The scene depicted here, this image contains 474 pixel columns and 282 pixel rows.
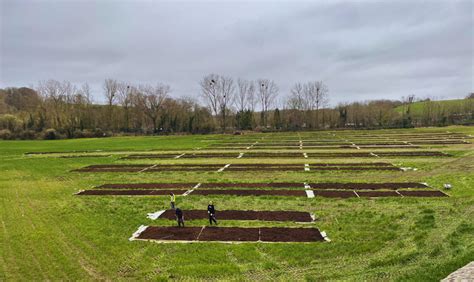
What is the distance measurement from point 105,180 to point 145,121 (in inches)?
3427

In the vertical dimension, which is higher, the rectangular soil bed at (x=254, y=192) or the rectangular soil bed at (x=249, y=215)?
the rectangular soil bed at (x=254, y=192)

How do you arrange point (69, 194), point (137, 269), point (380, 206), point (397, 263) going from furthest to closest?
point (69, 194) < point (380, 206) < point (137, 269) < point (397, 263)

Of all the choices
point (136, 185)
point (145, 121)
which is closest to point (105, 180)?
point (136, 185)

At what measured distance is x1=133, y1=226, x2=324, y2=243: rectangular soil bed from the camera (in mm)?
12914

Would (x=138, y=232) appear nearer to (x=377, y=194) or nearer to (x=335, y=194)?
(x=335, y=194)

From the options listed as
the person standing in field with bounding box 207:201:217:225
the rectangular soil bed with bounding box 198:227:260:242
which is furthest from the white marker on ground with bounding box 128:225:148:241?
the person standing in field with bounding box 207:201:217:225

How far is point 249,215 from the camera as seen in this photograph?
16.0m

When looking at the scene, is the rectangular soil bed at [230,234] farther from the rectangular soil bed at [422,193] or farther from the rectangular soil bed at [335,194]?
the rectangular soil bed at [422,193]

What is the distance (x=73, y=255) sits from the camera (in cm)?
1191

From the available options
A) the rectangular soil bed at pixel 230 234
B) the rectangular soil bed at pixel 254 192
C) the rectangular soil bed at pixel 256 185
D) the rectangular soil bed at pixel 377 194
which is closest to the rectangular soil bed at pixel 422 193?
the rectangular soil bed at pixel 377 194

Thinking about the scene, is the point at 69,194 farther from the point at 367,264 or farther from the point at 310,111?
the point at 310,111

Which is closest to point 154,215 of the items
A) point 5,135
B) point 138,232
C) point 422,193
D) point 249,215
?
point 138,232

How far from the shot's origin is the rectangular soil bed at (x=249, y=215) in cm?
1546

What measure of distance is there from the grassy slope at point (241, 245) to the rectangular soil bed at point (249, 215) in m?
0.75
